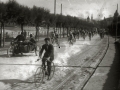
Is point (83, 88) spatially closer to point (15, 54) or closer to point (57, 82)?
point (57, 82)

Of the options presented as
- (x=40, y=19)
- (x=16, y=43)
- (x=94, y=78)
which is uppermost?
(x=40, y=19)

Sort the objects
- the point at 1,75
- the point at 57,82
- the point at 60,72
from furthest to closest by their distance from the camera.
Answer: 1. the point at 60,72
2. the point at 1,75
3. the point at 57,82

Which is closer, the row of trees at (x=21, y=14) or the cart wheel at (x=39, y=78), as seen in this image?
the cart wheel at (x=39, y=78)

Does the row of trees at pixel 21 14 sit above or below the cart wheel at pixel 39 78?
above

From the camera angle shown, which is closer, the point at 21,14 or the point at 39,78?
the point at 39,78

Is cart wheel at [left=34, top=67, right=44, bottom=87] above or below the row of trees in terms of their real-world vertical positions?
below

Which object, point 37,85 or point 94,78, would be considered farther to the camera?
point 94,78

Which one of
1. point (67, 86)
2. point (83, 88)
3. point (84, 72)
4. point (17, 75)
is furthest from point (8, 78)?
point (84, 72)

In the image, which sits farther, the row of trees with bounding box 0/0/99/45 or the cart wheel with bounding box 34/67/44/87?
the row of trees with bounding box 0/0/99/45

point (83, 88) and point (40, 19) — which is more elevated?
point (40, 19)

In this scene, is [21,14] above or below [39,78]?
above

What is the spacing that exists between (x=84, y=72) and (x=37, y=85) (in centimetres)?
408

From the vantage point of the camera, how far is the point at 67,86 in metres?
8.74

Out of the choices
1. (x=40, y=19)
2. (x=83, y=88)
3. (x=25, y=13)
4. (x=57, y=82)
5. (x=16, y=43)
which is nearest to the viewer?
(x=83, y=88)
